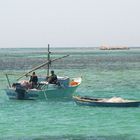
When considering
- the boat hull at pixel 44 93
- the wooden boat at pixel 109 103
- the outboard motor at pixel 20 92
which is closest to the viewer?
the wooden boat at pixel 109 103

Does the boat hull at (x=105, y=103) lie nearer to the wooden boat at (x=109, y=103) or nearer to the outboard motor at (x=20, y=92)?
the wooden boat at (x=109, y=103)

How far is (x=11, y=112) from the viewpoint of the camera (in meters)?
31.9

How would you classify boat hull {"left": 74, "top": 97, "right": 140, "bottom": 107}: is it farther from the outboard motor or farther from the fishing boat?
the outboard motor

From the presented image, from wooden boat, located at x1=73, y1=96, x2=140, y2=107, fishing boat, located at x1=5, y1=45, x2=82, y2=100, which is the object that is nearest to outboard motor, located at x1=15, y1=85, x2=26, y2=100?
fishing boat, located at x1=5, y1=45, x2=82, y2=100

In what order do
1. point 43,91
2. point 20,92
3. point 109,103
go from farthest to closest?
point 20,92, point 43,91, point 109,103

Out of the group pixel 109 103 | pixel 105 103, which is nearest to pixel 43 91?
pixel 105 103

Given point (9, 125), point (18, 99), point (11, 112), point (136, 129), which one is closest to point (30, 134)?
point (9, 125)

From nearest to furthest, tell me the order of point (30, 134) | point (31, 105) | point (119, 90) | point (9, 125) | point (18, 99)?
1. point (30, 134)
2. point (9, 125)
3. point (31, 105)
4. point (18, 99)
5. point (119, 90)

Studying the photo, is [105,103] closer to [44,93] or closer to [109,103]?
[109,103]

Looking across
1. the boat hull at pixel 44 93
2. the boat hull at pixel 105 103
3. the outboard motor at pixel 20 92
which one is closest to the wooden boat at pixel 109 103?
the boat hull at pixel 105 103

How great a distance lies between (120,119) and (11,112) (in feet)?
22.6

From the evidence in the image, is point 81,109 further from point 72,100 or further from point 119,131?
point 119,131

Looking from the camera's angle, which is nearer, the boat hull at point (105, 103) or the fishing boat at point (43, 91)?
the boat hull at point (105, 103)

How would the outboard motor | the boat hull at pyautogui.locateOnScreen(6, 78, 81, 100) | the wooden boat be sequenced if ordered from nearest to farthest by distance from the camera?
the wooden boat < the boat hull at pyautogui.locateOnScreen(6, 78, 81, 100) < the outboard motor
